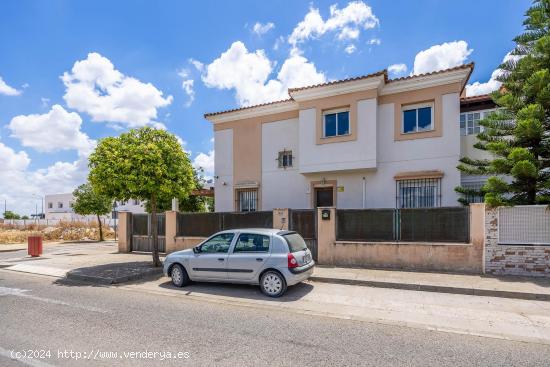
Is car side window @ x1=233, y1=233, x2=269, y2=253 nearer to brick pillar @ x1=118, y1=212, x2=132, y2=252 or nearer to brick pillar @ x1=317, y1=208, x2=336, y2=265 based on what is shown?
brick pillar @ x1=317, y1=208, x2=336, y2=265

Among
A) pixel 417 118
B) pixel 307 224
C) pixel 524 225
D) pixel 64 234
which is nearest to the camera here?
pixel 524 225

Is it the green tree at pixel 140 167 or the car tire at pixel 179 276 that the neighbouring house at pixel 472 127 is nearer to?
the car tire at pixel 179 276

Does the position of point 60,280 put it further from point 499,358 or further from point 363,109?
point 363,109

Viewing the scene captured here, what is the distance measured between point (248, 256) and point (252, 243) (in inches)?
12.9

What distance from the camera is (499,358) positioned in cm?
400

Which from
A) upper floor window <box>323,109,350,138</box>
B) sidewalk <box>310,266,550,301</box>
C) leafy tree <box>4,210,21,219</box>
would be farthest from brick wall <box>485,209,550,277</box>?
leafy tree <box>4,210,21,219</box>

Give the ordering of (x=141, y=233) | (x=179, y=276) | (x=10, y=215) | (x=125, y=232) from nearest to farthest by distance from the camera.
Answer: (x=179, y=276)
(x=141, y=233)
(x=125, y=232)
(x=10, y=215)

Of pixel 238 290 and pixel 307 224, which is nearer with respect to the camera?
→ pixel 238 290

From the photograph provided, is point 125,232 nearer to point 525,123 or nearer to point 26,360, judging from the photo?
point 26,360

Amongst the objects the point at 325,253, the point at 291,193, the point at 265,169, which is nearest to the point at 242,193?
the point at 265,169

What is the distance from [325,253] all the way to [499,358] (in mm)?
6595

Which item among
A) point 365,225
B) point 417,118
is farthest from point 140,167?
point 417,118

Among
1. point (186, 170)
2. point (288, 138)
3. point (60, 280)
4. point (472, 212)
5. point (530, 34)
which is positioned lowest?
point (60, 280)

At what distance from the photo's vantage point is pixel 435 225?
9453 millimetres
